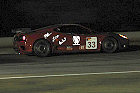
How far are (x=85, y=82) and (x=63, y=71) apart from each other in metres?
1.88

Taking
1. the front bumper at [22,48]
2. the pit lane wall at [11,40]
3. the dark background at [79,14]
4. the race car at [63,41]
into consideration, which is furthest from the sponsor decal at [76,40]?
the dark background at [79,14]

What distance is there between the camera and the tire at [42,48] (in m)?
14.7

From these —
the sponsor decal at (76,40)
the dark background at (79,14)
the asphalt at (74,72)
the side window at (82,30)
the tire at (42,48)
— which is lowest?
the asphalt at (74,72)

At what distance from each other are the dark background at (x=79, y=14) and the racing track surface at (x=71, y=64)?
7.62 metres

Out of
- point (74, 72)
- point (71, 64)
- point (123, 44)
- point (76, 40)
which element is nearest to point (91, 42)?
point (76, 40)

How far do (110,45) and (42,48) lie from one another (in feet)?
8.79

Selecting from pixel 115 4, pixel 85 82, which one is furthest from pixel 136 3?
pixel 85 82

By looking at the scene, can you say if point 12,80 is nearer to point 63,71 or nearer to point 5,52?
point 63,71

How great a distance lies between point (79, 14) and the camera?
28031 mm

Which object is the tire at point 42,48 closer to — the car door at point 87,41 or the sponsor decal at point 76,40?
the sponsor decal at point 76,40

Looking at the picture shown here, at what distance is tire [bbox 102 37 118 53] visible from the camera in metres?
15.3

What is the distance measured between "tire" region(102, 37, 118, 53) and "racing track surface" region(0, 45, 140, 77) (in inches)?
Result: 15.7

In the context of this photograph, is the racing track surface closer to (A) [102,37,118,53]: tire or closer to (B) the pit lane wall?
(A) [102,37,118,53]: tire

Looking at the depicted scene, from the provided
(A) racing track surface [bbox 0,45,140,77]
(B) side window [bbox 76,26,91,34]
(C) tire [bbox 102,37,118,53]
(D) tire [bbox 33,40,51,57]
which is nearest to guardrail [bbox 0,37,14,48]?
(A) racing track surface [bbox 0,45,140,77]
